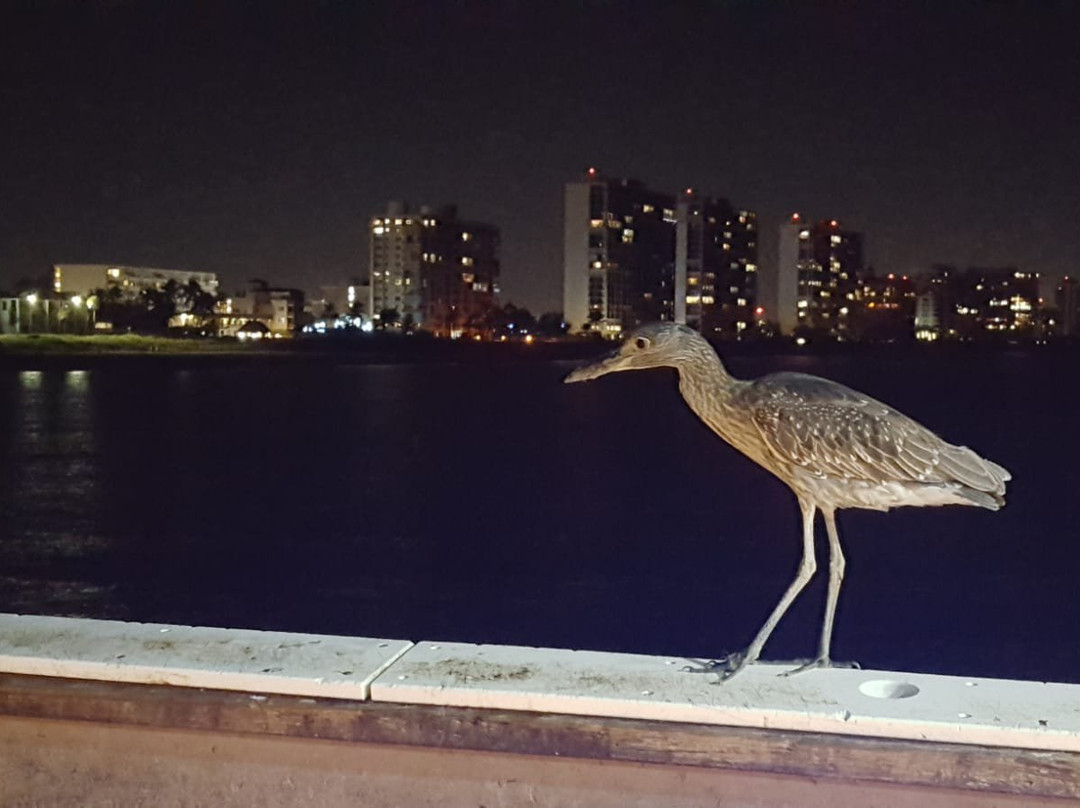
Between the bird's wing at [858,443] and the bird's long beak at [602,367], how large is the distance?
399 millimetres

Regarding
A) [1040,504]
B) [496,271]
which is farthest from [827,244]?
[1040,504]

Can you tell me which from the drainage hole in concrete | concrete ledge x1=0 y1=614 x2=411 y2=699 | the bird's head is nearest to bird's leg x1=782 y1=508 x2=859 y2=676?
the drainage hole in concrete

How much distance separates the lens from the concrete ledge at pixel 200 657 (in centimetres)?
286

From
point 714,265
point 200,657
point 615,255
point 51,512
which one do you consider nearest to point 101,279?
point 615,255

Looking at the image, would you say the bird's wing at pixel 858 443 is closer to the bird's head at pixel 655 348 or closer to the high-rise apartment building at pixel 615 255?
the bird's head at pixel 655 348

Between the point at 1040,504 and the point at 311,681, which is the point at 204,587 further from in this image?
the point at 1040,504

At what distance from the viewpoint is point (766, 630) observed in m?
3.33

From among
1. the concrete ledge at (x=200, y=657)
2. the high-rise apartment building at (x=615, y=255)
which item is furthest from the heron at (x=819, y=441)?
the high-rise apartment building at (x=615, y=255)

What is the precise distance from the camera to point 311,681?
2824mm

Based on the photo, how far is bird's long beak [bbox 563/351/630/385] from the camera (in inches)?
128

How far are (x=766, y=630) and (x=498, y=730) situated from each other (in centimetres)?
94

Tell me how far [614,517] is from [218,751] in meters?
19.3

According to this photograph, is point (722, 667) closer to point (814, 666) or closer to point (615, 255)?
point (814, 666)

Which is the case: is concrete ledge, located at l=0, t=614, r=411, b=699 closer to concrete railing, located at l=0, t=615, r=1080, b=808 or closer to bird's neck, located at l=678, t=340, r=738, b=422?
concrete railing, located at l=0, t=615, r=1080, b=808
